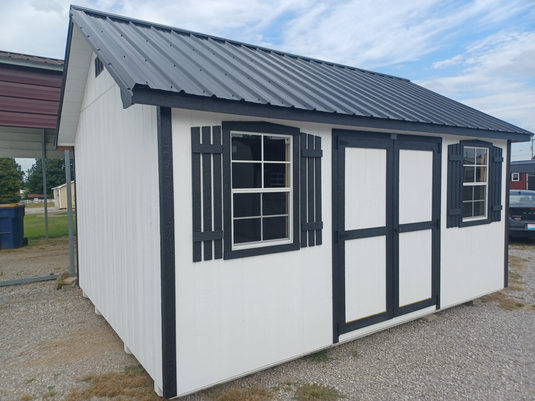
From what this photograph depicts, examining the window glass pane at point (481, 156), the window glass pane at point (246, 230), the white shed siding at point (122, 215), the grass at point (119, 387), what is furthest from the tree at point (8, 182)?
the window glass pane at point (481, 156)

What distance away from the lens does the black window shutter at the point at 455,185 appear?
5051 millimetres

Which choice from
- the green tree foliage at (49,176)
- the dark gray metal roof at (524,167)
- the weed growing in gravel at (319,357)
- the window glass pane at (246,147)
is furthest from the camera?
the green tree foliage at (49,176)

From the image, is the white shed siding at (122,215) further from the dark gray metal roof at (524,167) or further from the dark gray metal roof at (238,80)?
the dark gray metal roof at (524,167)

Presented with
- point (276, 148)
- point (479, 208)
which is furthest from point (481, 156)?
point (276, 148)

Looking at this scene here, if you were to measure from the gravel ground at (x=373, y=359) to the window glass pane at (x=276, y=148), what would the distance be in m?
2.06

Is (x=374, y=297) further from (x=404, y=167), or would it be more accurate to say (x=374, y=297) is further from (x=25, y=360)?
(x=25, y=360)

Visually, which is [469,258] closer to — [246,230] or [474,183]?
[474,183]

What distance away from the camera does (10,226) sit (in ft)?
33.2

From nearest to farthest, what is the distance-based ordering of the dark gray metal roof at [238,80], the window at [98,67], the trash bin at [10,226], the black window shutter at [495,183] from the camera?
1. the dark gray metal roof at [238,80]
2. the window at [98,67]
3. the black window shutter at [495,183]
4. the trash bin at [10,226]

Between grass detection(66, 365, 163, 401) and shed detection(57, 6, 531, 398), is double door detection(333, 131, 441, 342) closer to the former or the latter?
shed detection(57, 6, 531, 398)

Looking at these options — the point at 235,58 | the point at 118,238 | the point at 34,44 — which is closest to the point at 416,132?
the point at 235,58

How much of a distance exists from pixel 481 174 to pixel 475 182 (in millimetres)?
231

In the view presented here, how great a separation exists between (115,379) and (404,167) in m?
3.90

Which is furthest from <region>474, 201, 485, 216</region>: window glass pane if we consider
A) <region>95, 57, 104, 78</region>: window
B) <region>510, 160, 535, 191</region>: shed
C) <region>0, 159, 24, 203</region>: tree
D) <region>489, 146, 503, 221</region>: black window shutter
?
<region>0, 159, 24, 203</region>: tree
